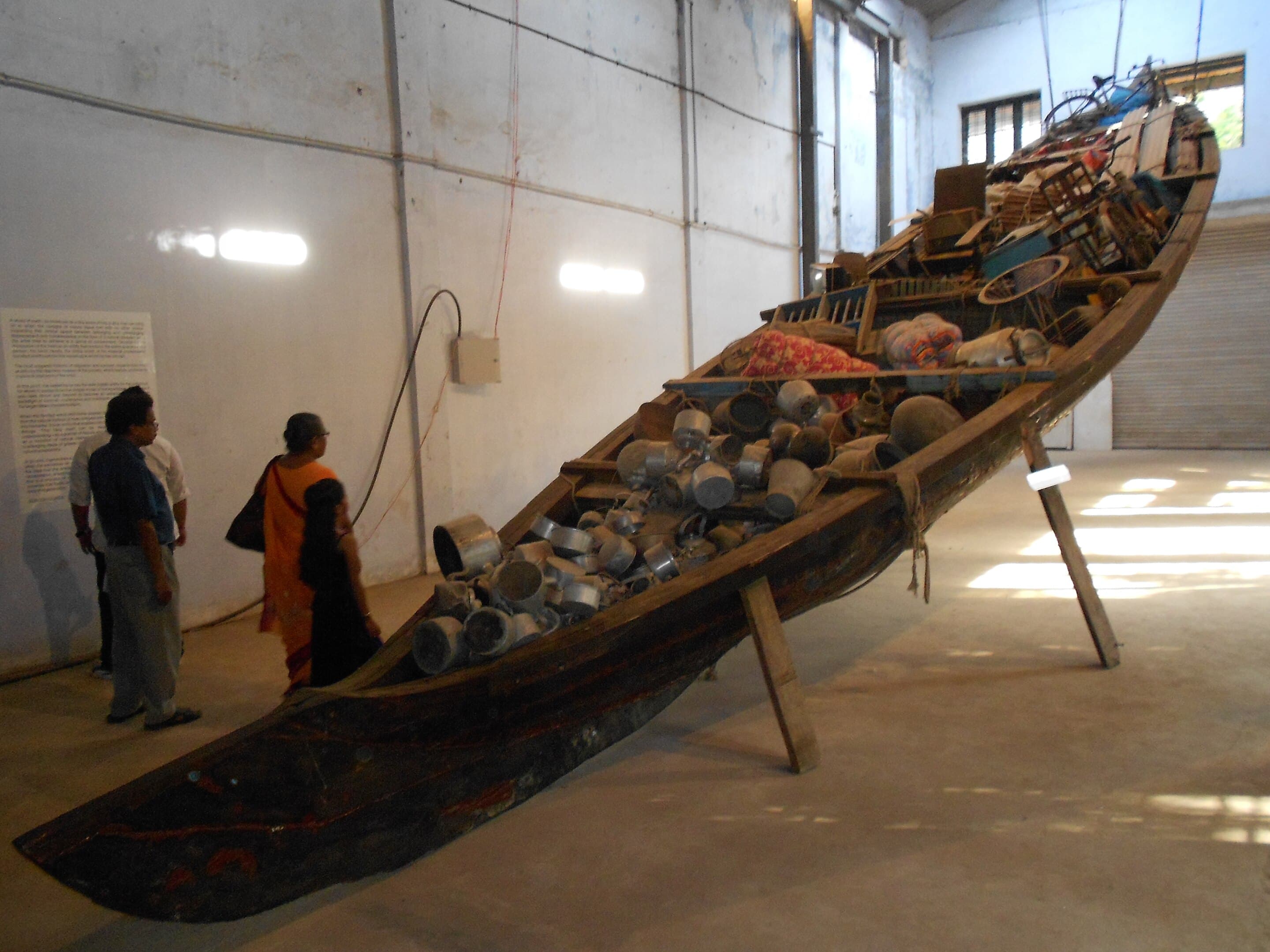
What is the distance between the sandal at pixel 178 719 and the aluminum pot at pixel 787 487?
2710mm

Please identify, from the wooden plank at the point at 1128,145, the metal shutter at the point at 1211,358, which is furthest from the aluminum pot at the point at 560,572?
the metal shutter at the point at 1211,358

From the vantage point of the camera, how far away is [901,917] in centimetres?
224

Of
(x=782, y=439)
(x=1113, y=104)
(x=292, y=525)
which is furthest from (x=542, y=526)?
(x=1113, y=104)

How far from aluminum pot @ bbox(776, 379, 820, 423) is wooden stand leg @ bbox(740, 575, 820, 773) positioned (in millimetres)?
1284

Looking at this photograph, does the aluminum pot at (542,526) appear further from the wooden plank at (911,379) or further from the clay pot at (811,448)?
the wooden plank at (911,379)

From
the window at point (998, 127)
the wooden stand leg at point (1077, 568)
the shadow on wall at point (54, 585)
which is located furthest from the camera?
the window at point (998, 127)

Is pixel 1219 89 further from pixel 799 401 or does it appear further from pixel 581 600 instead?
pixel 581 600

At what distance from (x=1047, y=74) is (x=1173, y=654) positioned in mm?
12568

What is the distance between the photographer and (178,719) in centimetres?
392

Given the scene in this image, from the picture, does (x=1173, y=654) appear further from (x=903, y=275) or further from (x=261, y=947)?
(x=261, y=947)

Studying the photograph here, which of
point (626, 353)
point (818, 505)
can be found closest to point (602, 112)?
point (626, 353)

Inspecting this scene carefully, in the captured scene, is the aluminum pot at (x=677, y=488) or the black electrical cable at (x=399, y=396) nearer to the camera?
the aluminum pot at (x=677, y=488)

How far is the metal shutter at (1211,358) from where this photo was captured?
12.2 metres

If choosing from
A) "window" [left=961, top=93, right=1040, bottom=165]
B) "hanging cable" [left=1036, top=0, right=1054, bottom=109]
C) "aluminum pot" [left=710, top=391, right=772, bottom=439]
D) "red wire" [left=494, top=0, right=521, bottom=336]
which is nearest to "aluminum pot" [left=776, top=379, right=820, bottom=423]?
"aluminum pot" [left=710, top=391, right=772, bottom=439]
